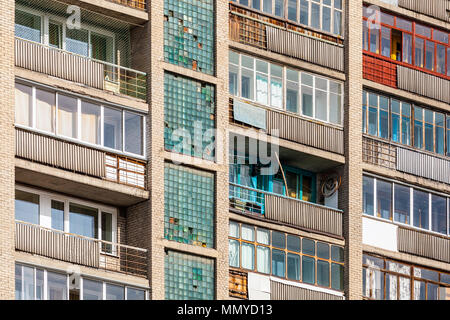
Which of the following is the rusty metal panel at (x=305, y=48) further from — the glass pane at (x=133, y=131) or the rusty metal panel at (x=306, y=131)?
the glass pane at (x=133, y=131)

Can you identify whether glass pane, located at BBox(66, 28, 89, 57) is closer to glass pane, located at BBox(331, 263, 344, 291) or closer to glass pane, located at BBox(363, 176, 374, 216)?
glass pane, located at BBox(331, 263, 344, 291)

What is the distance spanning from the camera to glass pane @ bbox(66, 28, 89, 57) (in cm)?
5481

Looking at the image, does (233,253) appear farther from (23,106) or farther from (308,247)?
(23,106)

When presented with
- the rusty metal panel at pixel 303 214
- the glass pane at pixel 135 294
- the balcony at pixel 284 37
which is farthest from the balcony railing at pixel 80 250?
the balcony at pixel 284 37

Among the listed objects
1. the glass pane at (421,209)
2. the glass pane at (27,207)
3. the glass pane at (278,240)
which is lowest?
the glass pane at (278,240)

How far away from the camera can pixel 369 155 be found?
59.9 metres

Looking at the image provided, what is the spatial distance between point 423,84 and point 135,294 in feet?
48.2

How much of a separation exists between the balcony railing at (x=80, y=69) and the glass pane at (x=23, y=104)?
26.2 inches

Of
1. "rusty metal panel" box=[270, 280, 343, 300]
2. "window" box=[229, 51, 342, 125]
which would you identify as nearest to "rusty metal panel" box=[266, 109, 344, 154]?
"window" box=[229, 51, 342, 125]

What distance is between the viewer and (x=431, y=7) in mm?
63000

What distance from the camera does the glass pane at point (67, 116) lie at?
2082 inches

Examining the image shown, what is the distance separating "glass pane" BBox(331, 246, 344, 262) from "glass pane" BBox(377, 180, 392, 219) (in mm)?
2323

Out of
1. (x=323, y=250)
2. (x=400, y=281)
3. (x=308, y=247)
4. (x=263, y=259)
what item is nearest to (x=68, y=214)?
(x=263, y=259)

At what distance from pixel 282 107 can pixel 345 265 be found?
5465 millimetres
